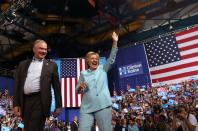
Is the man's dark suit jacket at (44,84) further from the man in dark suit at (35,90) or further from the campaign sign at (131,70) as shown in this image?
the campaign sign at (131,70)

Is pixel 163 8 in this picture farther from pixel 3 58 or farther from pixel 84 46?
pixel 3 58

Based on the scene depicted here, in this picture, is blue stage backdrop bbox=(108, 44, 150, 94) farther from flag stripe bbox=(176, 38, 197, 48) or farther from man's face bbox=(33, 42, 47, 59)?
man's face bbox=(33, 42, 47, 59)

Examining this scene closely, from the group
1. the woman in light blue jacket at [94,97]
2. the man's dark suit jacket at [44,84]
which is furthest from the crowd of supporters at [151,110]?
the man's dark suit jacket at [44,84]

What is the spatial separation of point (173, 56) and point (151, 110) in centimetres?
285

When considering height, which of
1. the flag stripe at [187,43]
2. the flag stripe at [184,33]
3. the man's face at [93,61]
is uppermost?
the flag stripe at [184,33]

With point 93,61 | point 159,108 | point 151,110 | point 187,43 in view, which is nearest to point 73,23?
point 187,43

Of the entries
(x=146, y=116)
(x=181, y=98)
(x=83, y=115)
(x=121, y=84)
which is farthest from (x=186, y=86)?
(x=83, y=115)

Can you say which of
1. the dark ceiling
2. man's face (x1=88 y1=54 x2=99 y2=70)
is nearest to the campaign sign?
the dark ceiling

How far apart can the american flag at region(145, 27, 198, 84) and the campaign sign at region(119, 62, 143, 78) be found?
44cm

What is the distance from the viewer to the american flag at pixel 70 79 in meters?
12.5

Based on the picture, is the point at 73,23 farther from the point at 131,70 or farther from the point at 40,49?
the point at 40,49

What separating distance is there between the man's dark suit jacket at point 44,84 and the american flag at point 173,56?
8.75 meters

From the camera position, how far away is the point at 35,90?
2.59m

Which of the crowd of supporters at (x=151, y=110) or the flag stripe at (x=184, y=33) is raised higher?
the flag stripe at (x=184, y=33)
